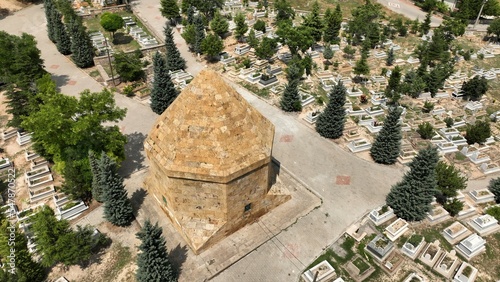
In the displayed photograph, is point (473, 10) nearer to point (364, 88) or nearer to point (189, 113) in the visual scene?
point (364, 88)

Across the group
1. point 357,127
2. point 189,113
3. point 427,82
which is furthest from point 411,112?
point 189,113

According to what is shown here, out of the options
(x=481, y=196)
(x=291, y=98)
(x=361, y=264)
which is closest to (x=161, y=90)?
(x=291, y=98)

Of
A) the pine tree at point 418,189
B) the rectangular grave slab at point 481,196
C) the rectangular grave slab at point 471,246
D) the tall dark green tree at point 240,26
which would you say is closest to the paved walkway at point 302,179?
the pine tree at point 418,189

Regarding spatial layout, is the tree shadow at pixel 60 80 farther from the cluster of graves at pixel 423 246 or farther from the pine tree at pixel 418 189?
the pine tree at pixel 418 189

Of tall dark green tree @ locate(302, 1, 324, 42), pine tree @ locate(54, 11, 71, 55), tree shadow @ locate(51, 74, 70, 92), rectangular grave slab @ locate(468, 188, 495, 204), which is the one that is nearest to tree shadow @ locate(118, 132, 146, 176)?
tree shadow @ locate(51, 74, 70, 92)

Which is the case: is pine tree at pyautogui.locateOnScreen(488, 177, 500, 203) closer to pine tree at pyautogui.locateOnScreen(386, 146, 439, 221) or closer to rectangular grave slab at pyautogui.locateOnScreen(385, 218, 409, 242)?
pine tree at pyautogui.locateOnScreen(386, 146, 439, 221)

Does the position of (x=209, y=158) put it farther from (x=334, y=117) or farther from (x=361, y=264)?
(x=334, y=117)
